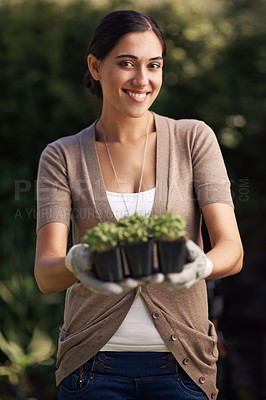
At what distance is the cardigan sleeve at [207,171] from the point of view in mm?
1602

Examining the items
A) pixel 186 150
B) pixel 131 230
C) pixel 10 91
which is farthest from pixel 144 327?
pixel 10 91

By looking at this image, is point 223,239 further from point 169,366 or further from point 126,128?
point 126,128

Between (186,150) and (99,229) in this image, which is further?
(186,150)

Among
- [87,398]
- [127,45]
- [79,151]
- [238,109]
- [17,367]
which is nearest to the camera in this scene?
[87,398]

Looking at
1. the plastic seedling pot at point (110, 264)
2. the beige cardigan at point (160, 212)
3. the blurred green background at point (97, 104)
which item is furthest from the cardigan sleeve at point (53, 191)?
the blurred green background at point (97, 104)

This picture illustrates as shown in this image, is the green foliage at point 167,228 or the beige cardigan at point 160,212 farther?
the beige cardigan at point 160,212

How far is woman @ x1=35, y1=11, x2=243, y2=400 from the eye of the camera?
151cm

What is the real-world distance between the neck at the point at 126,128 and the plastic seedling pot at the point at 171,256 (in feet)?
1.87

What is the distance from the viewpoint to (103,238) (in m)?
1.26

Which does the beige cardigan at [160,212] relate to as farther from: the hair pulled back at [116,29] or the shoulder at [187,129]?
the hair pulled back at [116,29]

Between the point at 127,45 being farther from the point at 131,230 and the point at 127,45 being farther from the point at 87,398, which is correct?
the point at 87,398

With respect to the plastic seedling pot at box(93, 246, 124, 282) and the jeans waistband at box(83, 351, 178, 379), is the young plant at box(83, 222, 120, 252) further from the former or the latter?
the jeans waistband at box(83, 351, 178, 379)

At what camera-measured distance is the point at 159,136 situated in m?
1.71

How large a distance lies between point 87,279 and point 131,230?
160mm
